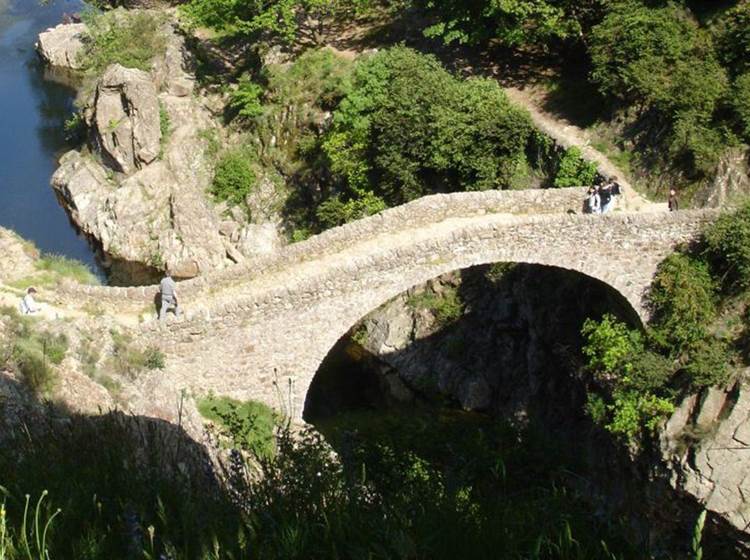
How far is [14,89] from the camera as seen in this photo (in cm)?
3875

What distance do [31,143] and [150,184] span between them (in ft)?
29.0

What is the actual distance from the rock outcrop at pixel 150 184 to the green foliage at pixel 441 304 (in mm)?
6290

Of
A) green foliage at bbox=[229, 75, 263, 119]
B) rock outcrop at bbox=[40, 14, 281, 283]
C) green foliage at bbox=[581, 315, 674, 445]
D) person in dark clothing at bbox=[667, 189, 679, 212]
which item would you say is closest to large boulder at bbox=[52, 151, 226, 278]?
rock outcrop at bbox=[40, 14, 281, 283]

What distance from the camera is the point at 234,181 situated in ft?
93.2

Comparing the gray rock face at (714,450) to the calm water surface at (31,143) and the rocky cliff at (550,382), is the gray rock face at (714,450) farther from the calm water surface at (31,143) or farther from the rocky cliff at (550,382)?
the calm water surface at (31,143)

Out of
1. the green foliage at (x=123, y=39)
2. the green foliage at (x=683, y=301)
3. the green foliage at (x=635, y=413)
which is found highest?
the green foliage at (x=123, y=39)

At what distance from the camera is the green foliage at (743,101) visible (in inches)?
707

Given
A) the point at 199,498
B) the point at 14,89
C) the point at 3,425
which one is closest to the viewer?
the point at 199,498

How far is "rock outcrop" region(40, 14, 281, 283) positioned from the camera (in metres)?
27.3

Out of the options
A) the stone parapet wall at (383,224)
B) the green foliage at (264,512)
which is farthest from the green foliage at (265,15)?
the green foliage at (264,512)

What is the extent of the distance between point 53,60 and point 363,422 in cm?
2807

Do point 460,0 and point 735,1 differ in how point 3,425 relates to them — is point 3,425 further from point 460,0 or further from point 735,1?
point 460,0

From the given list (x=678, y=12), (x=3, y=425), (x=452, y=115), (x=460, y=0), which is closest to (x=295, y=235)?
(x=452, y=115)

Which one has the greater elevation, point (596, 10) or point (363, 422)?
point (596, 10)
